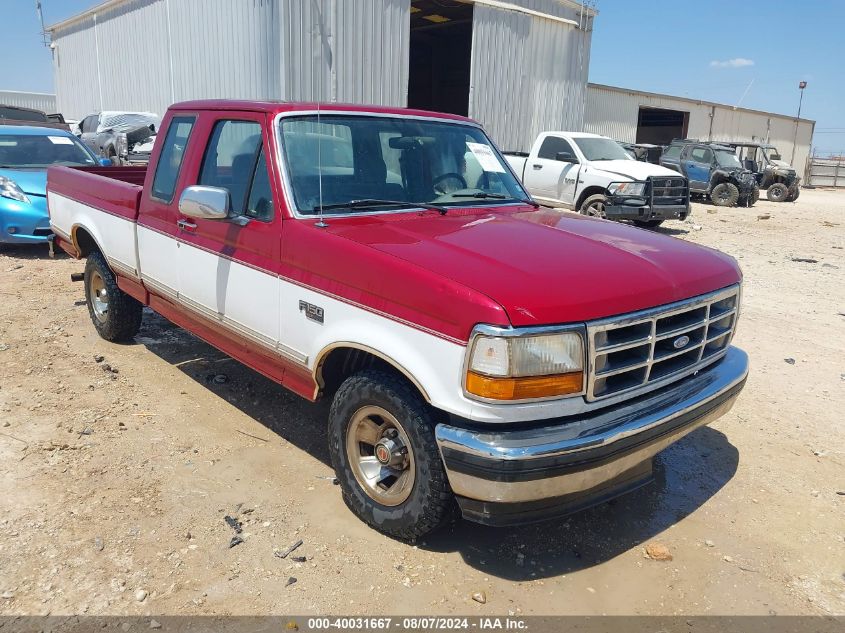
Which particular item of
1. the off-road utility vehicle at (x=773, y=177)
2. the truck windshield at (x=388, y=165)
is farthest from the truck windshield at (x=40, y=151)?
the off-road utility vehicle at (x=773, y=177)

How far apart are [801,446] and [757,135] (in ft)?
135

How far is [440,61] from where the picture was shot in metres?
23.2

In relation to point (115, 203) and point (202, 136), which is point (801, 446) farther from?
point (115, 203)

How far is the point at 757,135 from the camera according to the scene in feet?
130

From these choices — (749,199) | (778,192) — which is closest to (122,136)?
(749,199)

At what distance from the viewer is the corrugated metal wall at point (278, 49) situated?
1305 centimetres

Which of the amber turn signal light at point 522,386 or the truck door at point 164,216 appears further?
the truck door at point 164,216

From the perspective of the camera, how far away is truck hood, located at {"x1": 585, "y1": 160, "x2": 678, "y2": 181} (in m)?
12.4

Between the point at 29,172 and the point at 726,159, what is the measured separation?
19.1 meters

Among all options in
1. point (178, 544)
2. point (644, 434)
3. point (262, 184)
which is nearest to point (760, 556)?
point (644, 434)

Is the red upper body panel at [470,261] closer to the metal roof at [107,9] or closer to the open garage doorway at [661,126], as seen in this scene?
the metal roof at [107,9]

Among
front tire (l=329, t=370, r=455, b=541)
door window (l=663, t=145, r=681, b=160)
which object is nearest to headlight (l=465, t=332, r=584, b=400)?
front tire (l=329, t=370, r=455, b=541)

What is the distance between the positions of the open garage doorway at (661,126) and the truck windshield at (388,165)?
33.4 metres

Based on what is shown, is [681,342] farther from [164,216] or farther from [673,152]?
[673,152]
